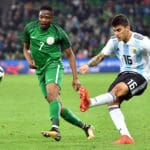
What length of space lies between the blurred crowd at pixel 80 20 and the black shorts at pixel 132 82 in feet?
81.7

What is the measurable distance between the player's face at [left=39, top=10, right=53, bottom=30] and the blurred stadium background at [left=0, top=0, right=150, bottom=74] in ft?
78.3

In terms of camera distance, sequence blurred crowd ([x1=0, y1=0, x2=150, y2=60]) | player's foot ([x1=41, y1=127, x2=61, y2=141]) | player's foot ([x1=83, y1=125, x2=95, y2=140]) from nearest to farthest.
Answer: player's foot ([x1=41, y1=127, x2=61, y2=141])
player's foot ([x1=83, y1=125, x2=95, y2=140])
blurred crowd ([x1=0, y1=0, x2=150, y2=60])

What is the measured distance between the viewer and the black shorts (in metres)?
10.0

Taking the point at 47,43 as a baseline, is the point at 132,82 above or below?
below

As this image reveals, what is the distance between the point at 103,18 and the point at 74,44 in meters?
3.22

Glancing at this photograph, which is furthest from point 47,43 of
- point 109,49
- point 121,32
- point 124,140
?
point 124,140

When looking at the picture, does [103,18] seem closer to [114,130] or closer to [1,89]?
[1,89]

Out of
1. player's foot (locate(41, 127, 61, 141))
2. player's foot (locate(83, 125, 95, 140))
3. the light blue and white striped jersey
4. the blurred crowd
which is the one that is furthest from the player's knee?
the blurred crowd

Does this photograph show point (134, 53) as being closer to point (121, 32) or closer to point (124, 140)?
point (121, 32)

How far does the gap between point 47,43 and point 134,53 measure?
4.60ft

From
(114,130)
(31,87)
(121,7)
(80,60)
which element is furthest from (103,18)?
(114,130)

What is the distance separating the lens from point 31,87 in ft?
81.6

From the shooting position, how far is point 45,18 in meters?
10.5

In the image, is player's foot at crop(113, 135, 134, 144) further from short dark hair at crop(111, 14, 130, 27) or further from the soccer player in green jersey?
short dark hair at crop(111, 14, 130, 27)
